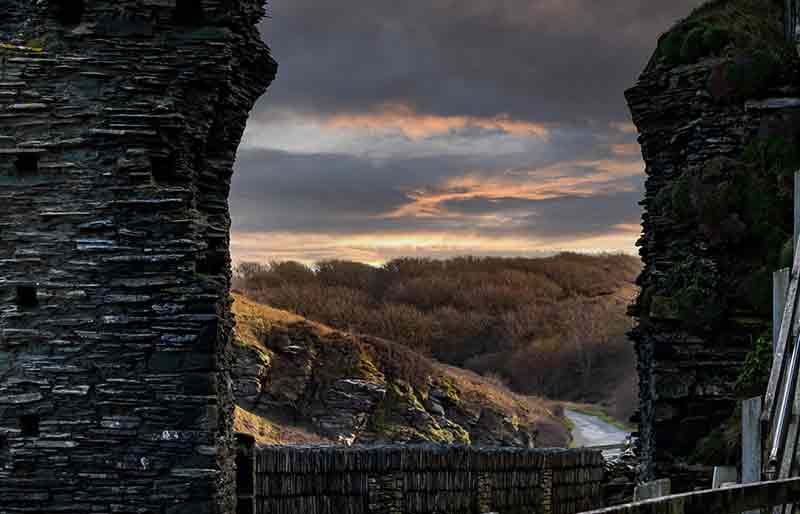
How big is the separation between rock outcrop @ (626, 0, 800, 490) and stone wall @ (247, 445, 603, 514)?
2.15 m

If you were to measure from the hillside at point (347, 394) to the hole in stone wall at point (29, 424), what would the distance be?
21672 mm

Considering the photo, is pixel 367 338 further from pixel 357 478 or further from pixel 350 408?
pixel 357 478

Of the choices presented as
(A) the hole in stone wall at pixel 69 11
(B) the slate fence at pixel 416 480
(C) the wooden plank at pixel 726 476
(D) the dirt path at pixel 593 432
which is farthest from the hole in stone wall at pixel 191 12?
(D) the dirt path at pixel 593 432

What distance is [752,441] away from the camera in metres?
9.33

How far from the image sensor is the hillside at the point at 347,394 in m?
37.1

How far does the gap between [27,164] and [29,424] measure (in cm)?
265

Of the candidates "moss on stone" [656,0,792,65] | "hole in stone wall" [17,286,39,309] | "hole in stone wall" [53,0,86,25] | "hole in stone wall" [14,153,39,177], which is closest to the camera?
"hole in stone wall" [17,286,39,309]

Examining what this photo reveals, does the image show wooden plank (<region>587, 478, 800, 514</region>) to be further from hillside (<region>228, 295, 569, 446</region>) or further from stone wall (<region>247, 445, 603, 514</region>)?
hillside (<region>228, 295, 569, 446</region>)

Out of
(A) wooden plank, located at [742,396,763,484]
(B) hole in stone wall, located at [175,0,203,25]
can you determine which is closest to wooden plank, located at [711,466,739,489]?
A: (A) wooden plank, located at [742,396,763,484]

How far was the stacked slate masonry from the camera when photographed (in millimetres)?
11578

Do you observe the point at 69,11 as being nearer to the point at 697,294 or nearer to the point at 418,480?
the point at 418,480

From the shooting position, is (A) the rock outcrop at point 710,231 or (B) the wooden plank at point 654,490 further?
(A) the rock outcrop at point 710,231

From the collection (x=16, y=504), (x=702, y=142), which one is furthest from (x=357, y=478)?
(x=702, y=142)

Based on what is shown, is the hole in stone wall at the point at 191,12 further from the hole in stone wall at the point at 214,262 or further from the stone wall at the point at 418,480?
the stone wall at the point at 418,480
